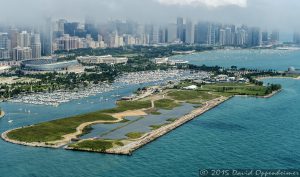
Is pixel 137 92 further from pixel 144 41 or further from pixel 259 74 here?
pixel 144 41

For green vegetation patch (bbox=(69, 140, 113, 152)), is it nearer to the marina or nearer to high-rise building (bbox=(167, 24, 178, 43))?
the marina

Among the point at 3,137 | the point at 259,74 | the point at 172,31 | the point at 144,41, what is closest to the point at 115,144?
the point at 3,137

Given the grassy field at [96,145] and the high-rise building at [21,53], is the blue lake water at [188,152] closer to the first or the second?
the grassy field at [96,145]

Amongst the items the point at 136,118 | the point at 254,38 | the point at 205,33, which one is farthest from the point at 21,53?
the point at 254,38

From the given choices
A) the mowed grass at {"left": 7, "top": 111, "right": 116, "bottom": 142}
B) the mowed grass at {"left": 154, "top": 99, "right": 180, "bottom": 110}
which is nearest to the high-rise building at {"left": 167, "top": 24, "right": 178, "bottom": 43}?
the mowed grass at {"left": 154, "top": 99, "right": 180, "bottom": 110}

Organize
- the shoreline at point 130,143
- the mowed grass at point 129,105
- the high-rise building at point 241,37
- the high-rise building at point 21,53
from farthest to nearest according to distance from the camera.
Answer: the high-rise building at point 241,37 → the high-rise building at point 21,53 → the mowed grass at point 129,105 → the shoreline at point 130,143

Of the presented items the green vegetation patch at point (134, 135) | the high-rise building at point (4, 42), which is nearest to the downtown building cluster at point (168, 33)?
the high-rise building at point (4, 42)
